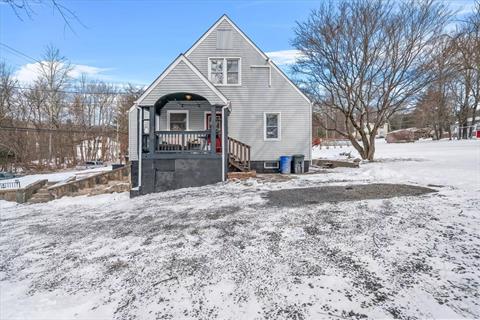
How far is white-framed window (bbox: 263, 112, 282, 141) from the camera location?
13672 mm

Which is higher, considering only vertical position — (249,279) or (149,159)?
(149,159)

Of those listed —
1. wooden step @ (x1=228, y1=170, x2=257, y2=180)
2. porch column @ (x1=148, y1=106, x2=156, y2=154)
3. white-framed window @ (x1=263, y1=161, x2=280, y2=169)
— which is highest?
porch column @ (x1=148, y1=106, x2=156, y2=154)

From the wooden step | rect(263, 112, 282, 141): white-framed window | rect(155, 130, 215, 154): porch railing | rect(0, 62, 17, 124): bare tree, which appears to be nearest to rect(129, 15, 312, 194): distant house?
rect(263, 112, 282, 141): white-framed window

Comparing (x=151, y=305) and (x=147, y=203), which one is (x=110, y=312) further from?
(x=147, y=203)

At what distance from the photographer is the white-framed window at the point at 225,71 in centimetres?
1348

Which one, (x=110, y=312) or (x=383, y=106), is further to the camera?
(x=383, y=106)

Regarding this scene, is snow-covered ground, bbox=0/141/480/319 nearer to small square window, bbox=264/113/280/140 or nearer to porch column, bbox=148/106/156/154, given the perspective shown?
porch column, bbox=148/106/156/154

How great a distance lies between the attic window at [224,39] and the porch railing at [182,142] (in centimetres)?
475

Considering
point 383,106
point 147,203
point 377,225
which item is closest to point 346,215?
point 377,225

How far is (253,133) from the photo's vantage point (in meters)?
13.7

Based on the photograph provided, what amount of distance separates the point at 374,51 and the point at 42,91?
110 feet

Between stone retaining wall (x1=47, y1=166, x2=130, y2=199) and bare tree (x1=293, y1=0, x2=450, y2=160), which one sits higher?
bare tree (x1=293, y1=0, x2=450, y2=160)

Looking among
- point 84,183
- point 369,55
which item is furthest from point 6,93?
point 369,55

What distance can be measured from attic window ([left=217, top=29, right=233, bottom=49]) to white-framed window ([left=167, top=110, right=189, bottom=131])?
366cm
